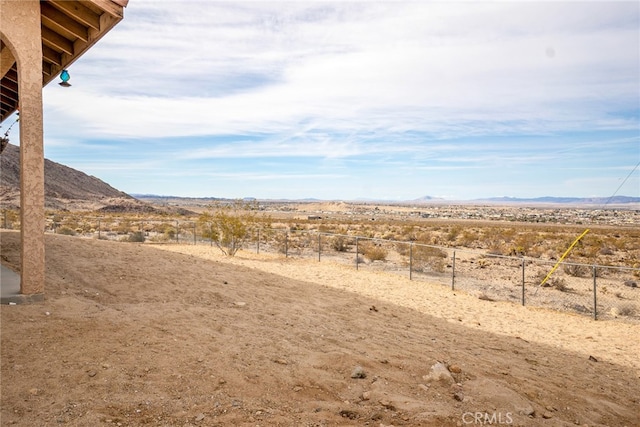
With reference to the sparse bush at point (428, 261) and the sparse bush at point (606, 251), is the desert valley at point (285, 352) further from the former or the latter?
the sparse bush at point (606, 251)

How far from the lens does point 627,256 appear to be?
92.3 ft

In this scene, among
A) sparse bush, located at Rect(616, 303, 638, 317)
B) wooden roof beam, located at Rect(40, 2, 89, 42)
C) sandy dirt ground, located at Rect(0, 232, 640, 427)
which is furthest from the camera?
sparse bush, located at Rect(616, 303, 638, 317)

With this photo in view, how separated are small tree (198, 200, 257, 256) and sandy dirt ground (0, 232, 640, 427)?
1124 cm

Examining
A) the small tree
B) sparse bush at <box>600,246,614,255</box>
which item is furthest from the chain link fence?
sparse bush at <box>600,246,614,255</box>

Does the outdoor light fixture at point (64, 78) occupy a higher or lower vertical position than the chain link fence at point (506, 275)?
higher

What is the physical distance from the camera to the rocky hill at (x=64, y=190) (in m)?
81.4

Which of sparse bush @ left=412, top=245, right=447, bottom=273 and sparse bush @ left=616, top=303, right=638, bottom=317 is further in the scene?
sparse bush @ left=412, top=245, right=447, bottom=273

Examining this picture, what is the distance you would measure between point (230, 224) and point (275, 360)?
686 inches

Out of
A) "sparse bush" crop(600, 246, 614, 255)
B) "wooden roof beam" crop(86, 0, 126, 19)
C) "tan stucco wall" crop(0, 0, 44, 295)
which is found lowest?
"sparse bush" crop(600, 246, 614, 255)

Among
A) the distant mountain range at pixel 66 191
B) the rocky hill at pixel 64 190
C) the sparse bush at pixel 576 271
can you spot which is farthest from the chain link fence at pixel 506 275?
the rocky hill at pixel 64 190

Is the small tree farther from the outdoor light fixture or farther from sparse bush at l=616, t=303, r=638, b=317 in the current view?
sparse bush at l=616, t=303, r=638, b=317

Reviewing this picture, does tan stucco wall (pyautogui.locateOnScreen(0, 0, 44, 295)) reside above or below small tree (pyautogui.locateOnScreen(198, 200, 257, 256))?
above

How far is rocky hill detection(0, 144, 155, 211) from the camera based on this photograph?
3204 inches

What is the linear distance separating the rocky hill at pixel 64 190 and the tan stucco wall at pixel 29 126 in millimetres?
70357
